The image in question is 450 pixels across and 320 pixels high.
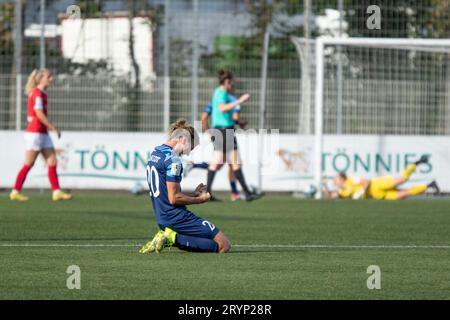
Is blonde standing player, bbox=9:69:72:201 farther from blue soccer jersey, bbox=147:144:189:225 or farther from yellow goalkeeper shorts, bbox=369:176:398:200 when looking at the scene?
blue soccer jersey, bbox=147:144:189:225

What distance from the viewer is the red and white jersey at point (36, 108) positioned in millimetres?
19703

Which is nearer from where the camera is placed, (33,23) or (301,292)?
(301,292)

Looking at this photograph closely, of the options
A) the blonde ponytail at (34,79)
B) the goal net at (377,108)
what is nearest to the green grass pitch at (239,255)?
the blonde ponytail at (34,79)

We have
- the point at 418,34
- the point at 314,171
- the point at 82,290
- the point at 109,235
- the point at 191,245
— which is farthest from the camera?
the point at 418,34

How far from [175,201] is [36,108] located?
870 centimetres

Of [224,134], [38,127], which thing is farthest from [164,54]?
[38,127]

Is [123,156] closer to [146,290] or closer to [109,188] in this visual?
[109,188]

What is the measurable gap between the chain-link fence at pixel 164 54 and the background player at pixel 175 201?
41.7 ft

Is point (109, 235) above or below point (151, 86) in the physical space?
below

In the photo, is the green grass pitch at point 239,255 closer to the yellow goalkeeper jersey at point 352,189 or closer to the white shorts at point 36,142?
the white shorts at point 36,142

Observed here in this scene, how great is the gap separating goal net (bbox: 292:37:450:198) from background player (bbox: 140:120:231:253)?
1164cm

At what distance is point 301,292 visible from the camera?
29.2 feet

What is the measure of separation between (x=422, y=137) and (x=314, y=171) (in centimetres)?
224

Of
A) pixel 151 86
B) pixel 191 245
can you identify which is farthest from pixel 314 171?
pixel 191 245
